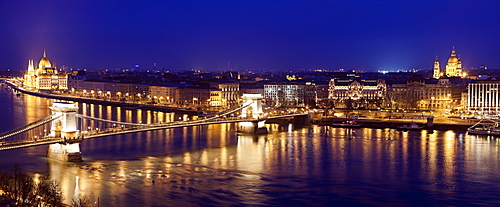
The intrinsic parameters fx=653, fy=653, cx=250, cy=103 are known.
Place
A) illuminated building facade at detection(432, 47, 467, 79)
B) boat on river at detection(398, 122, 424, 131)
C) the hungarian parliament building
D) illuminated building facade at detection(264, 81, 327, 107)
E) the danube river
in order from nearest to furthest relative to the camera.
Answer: the danube river < boat on river at detection(398, 122, 424, 131) < the hungarian parliament building < illuminated building facade at detection(264, 81, 327, 107) < illuminated building facade at detection(432, 47, 467, 79)

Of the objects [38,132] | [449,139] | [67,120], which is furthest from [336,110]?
[67,120]

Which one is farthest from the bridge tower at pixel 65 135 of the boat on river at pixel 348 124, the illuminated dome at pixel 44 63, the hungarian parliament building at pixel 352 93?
the illuminated dome at pixel 44 63

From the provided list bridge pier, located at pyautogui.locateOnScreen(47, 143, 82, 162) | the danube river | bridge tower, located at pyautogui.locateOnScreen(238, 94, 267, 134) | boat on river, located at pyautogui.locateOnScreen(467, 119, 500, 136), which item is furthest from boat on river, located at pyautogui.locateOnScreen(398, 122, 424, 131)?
bridge pier, located at pyautogui.locateOnScreen(47, 143, 82, 162)

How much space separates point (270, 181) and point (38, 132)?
7.03 meters

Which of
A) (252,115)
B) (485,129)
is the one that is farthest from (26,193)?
(485,129)

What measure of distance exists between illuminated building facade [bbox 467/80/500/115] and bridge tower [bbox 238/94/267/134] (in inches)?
411

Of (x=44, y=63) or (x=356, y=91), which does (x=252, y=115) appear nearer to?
(x=356, y=91)

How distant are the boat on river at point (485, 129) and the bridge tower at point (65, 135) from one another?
11081 millimetres

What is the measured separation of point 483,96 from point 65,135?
18.4 metres

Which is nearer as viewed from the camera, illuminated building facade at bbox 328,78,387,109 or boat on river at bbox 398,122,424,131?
boat on river at bbox 398,122,424,131

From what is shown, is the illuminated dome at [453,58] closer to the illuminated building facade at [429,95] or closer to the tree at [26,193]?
the illuminated building facade at [429,95]

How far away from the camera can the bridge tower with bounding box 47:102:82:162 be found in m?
11.7

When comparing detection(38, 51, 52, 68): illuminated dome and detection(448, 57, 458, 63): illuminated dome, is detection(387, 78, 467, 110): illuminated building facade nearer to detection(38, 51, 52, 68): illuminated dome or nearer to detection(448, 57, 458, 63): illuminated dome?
detection(448, 57, 458, 63): illuminated dome

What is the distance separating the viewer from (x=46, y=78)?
1889 inches
